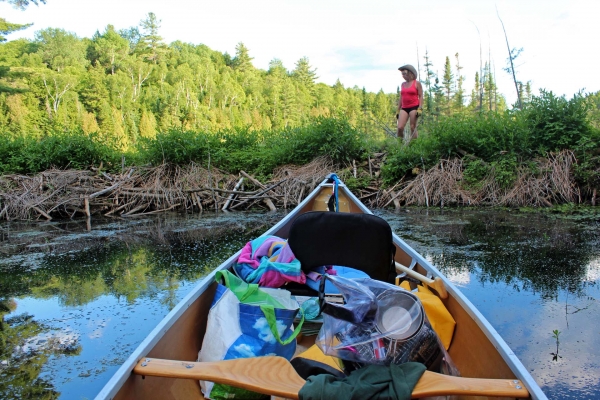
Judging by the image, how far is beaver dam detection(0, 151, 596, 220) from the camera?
25.7ft

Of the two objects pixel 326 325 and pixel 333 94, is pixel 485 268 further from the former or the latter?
pixel 333 94

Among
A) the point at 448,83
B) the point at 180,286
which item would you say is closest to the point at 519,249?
the point at 180,286

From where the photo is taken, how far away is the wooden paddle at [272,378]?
1332mm

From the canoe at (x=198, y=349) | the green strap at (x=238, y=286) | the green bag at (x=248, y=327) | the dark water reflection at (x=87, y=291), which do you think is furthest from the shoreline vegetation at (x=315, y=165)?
the green bag at (x=248, y=327)

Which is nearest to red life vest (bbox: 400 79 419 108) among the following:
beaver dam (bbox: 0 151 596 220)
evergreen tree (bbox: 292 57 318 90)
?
beaver dam (bbox: 0 151 596 220)

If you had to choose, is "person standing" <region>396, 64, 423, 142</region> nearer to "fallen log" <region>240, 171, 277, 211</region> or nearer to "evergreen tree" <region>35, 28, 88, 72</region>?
"fallen log" <region>240, 171, 277, 211</region>

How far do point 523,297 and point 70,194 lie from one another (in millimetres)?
8984

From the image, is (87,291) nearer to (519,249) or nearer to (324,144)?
(519,249)

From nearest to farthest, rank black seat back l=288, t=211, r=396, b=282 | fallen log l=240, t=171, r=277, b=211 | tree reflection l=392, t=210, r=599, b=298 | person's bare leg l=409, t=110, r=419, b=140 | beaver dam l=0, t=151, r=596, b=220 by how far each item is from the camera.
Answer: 1. black seat back l=288, t=211, r=396, b=282
2. tree reflection l=392, t=210, r=599, b=298
3. beaver dam l=0, t=151, r=596, b=220
4. person's bare leg l=409, t=110, r=419, b=140
5. fallen log l=240, t=171, r=277, b=211

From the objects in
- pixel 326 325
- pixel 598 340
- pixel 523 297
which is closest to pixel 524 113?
pixel 523 297

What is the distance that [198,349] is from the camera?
6.90 feet

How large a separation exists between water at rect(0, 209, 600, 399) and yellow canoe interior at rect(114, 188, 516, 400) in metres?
0.52

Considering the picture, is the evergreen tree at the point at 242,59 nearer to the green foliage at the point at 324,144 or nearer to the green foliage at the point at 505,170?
the green foliage at the point at 324,144

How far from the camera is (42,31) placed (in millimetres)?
68625
